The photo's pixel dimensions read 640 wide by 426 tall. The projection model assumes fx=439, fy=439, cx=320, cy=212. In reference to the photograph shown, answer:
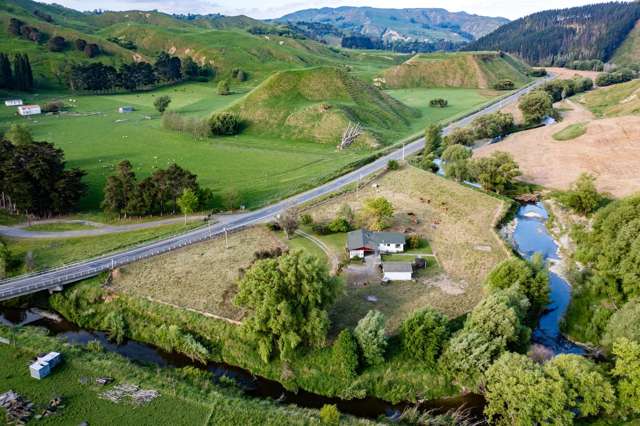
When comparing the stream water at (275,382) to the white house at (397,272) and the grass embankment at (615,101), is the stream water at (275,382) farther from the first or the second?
the grass embankment at (615,101)

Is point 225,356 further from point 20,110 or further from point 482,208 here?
point 20,110

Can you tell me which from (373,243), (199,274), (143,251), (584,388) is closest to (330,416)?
(584,388)

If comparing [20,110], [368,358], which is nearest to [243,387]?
[368,358]

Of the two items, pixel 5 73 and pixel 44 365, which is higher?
pixel 5 73

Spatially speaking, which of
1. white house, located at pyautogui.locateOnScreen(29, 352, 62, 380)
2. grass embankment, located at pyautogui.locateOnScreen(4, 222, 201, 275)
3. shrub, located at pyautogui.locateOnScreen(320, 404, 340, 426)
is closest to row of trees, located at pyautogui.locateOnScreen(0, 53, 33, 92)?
grass embankment, located at pyautogui.locateOnScreen(4, 222, 201, 275)

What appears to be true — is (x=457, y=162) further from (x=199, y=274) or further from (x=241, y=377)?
(x=241, y=377)

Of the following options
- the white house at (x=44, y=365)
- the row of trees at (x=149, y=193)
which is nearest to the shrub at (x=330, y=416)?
the white house at (x=44, y=365)
